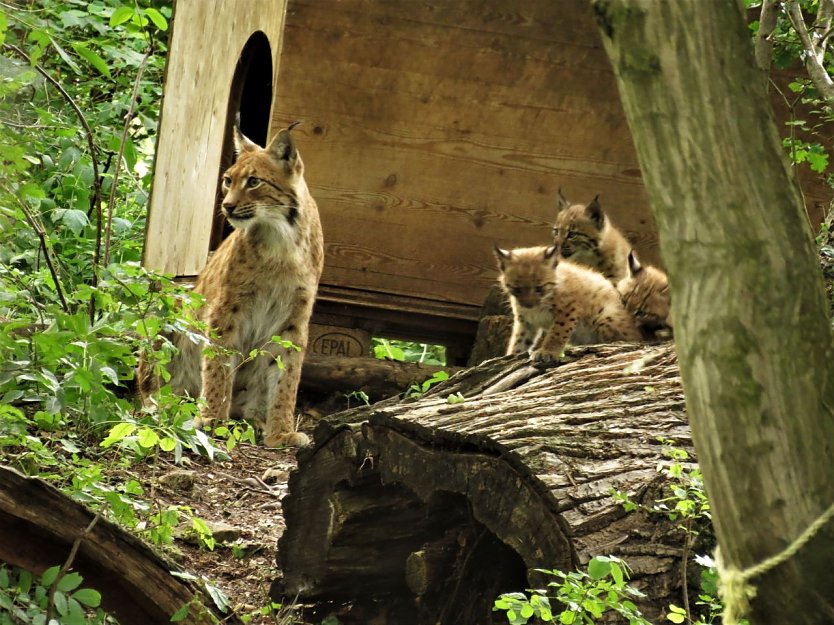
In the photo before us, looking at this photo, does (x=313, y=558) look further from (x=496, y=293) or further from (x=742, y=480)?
(x=496, y=293)

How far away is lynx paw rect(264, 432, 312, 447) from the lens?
270 inches

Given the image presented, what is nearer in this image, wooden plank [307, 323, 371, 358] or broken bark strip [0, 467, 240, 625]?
broken bark strip [0, 467, 240, 625]

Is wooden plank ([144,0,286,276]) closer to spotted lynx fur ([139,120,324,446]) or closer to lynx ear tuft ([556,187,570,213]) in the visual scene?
spotted lynx fur ([139,120,324,446])

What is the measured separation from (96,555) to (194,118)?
18.0ft

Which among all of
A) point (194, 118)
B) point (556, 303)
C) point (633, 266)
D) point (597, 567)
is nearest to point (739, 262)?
point (597, 567)

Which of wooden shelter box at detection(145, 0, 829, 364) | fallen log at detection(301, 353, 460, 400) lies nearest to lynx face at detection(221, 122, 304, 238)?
wooden shelter box at detection(145, 0, 829, 364)

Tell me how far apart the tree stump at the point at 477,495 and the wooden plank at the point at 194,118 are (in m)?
3.93

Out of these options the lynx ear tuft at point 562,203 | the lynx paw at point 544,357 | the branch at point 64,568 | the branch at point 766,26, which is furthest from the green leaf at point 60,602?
the lynx ear tuft at point 562,203

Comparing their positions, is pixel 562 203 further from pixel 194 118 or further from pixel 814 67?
pixel 814 67

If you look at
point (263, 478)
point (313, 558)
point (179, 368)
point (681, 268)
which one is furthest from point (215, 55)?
point (681, 268)

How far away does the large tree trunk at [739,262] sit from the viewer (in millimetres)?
2051

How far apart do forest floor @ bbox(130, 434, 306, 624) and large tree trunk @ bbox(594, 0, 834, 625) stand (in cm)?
240

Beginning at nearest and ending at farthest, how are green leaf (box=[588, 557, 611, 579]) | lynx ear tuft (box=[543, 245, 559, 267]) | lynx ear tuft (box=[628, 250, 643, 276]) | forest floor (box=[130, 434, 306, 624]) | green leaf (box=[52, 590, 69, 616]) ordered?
green leaf (box=[588, 557, 611, 579]) → green leaf (box=[52, 590, 69, 616]) → forest floor (box=[130, 434, 306, 624]) → lynx ear tuft (box=[628, 250, 643, 276]) → lynx ear tuft (box=[543, 245, 559, 267])

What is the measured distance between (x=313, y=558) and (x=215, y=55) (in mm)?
5380
